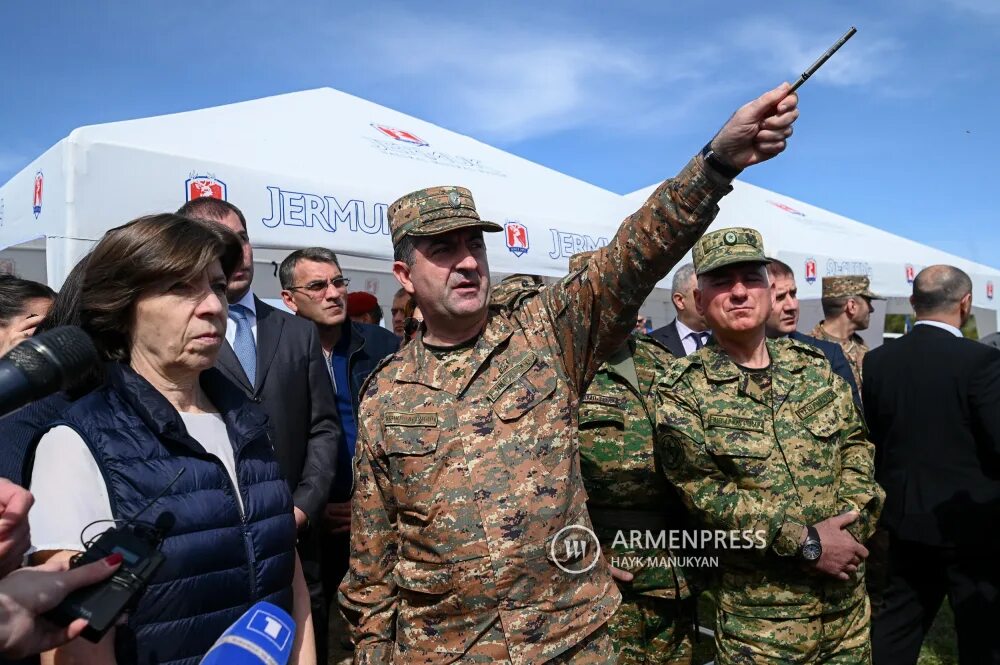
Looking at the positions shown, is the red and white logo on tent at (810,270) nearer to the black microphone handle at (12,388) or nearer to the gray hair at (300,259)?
the gray hair at (300,259)

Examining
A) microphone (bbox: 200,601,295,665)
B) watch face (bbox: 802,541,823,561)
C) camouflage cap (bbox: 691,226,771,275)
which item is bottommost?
watch face (bbox: 802,541,823,561)

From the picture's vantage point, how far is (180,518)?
5.15ft

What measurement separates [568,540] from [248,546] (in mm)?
832

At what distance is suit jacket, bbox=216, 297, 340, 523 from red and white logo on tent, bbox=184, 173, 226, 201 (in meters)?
1.44

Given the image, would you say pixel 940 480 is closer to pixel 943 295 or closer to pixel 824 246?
pixel 943 295

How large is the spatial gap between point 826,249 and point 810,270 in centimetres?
115

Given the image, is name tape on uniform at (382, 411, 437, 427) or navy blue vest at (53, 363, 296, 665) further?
name tape on uniform at (382, 411, 437, 427)

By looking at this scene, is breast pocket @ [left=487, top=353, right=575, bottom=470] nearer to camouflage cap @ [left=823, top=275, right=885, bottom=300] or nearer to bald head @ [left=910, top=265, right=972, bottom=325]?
bald head @ [left=910, top=265, right=972, bottom=325]

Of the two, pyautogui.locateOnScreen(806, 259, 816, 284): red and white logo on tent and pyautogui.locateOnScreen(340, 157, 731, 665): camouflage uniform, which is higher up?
pyautogui.locateOnScreen(806, 259, 816, 284): red and white logo on tent

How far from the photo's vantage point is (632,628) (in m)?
3.03

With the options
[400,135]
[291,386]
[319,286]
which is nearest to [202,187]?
[319,286]

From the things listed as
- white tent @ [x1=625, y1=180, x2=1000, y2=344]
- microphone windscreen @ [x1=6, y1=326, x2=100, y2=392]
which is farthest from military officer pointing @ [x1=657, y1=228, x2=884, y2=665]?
white tent @ [x1=625, y1=180, x2=1000, y2=344]

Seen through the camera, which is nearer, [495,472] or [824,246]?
[495,472]

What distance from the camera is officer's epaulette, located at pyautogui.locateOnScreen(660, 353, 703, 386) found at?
291 centimetres
